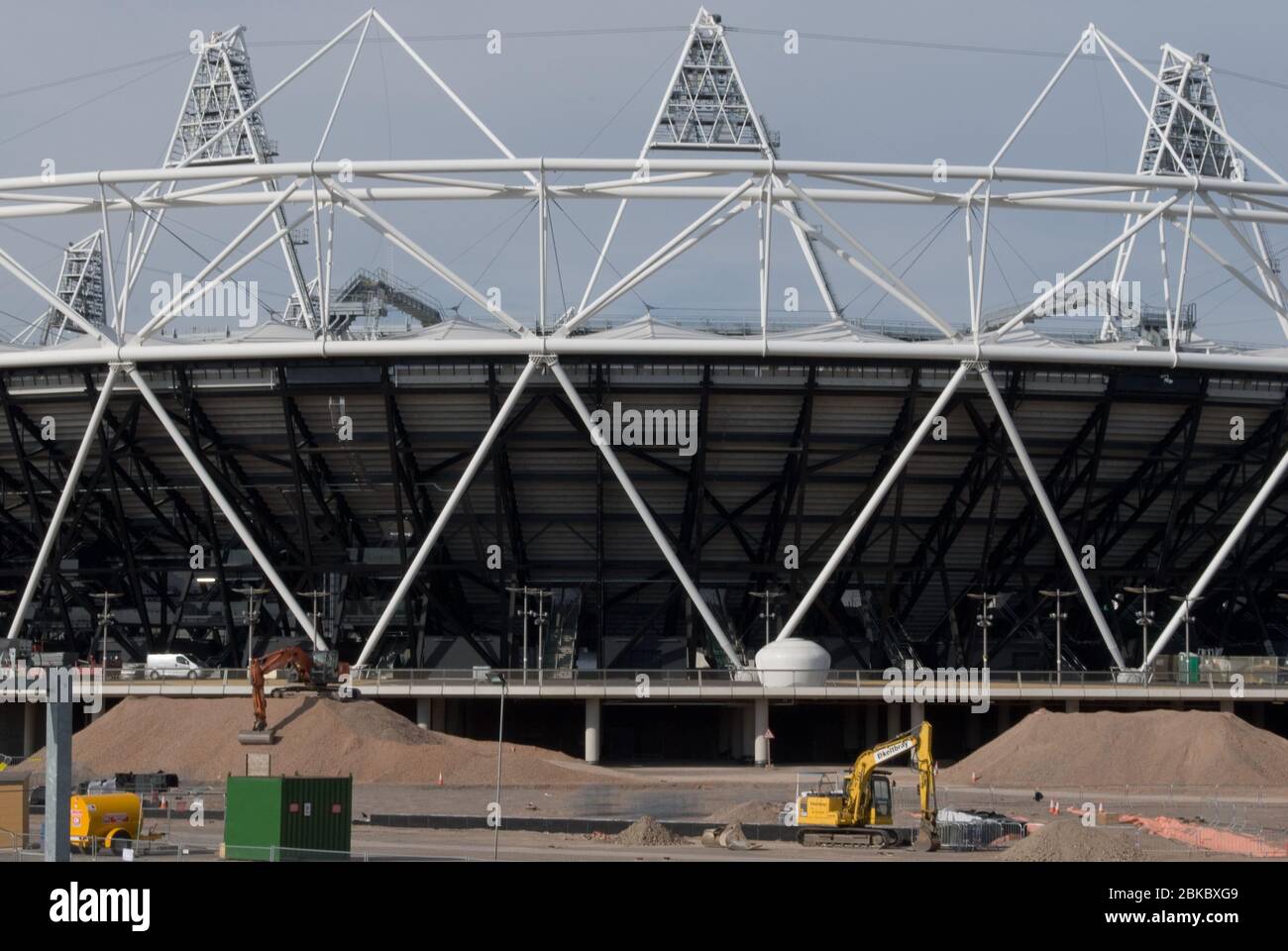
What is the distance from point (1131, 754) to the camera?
57.9m

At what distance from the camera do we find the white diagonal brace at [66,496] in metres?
63.8

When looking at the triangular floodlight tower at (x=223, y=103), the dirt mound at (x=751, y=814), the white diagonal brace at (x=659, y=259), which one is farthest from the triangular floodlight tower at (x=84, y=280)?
the dirt mound at (x=751, y=814)

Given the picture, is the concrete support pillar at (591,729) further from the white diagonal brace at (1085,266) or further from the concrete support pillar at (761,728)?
the white diagonal brace at (1085,266)

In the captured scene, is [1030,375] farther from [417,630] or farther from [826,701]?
[417,630]

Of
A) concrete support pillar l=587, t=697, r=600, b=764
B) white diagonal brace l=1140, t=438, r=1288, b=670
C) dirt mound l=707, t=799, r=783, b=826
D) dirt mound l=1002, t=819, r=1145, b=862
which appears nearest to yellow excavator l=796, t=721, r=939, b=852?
dirt mound l=707, t=799, r=783, b=826

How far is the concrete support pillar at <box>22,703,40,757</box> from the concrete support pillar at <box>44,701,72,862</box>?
44127mm

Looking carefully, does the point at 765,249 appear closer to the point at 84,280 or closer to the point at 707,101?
the point at 707,101

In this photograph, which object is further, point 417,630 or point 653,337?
point 417,630

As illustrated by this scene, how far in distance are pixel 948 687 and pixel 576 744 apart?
15.3m

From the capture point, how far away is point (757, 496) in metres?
69.7

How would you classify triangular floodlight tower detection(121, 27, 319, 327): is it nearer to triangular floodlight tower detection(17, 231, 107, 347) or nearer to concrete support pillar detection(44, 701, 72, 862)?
triangular floodlight tower detection(17, 231, 107, 347)

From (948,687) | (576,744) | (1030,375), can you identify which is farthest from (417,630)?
(1030,375)

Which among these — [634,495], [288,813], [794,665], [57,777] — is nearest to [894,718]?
[794,665]

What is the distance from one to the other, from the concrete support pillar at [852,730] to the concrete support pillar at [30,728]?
106ft
